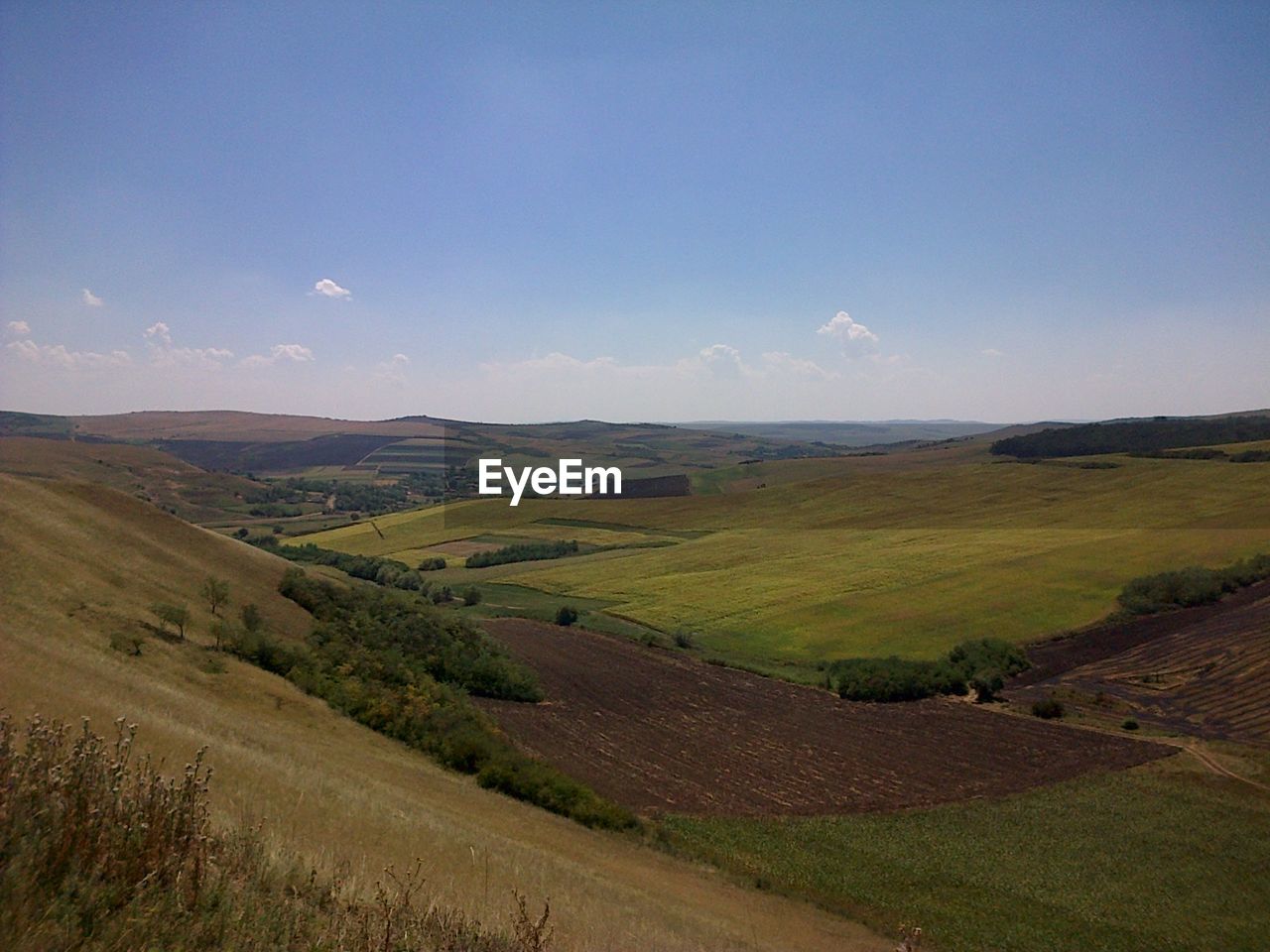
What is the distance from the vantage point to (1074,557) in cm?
6475

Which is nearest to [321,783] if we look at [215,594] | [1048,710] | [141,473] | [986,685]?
[215,594]

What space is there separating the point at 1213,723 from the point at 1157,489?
63526 millimetres

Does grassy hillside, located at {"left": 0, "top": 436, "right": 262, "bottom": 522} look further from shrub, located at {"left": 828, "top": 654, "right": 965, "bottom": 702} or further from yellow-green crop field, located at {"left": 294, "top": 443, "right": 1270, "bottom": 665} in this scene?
shrub, located at {"left": 828, "top": 654, "right": 965, "bottom": 702}

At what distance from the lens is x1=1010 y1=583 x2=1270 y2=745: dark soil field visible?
118 ft

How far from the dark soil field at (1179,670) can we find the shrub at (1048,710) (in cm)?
256

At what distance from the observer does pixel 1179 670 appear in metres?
41.7

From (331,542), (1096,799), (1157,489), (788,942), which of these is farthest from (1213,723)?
(331,542)

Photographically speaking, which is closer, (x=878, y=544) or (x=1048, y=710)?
(x=1048, y=710)

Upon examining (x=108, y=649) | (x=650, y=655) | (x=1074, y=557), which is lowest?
(x=650, y=655)

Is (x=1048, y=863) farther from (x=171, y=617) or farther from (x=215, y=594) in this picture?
(x=215, y=594)

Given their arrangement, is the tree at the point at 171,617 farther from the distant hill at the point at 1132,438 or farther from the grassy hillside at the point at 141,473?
the distant hill at the point at 1132,438

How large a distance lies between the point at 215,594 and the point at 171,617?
5.65m

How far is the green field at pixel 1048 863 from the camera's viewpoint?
59.4 feet

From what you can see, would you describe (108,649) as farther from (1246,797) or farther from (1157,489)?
(1157,489)
